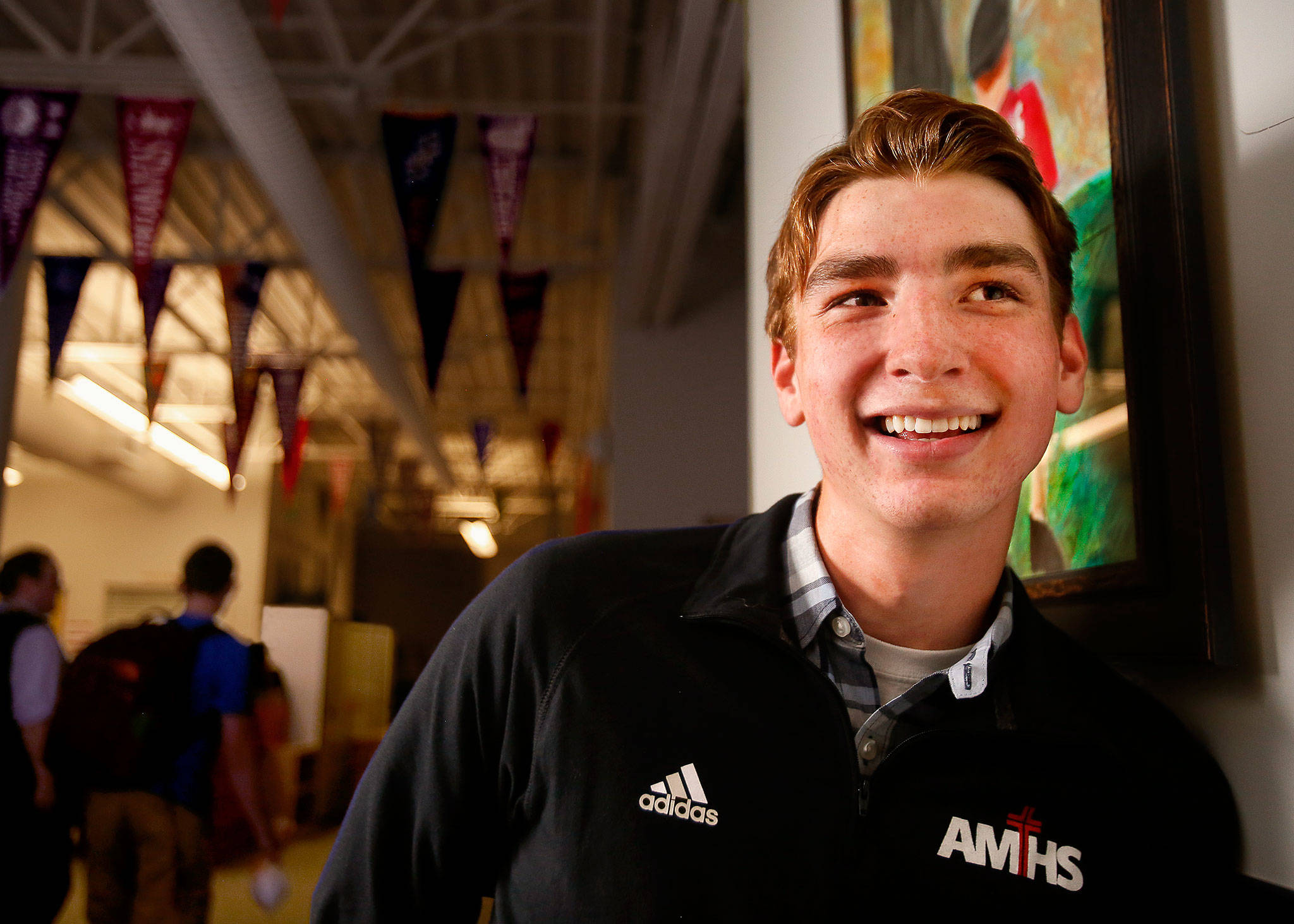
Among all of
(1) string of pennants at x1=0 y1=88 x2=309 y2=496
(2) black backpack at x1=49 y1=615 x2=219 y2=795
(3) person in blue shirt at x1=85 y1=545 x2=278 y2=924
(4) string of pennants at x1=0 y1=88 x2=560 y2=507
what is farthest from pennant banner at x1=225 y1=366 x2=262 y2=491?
(3) person in blue shirt at x1=85 y1=545 x2=278 y2=924

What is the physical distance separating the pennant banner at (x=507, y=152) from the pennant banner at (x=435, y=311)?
23.4 inches

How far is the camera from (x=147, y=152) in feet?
15.6

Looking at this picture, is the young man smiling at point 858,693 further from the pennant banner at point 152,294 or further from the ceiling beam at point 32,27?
the ceiling beam at point 32,27

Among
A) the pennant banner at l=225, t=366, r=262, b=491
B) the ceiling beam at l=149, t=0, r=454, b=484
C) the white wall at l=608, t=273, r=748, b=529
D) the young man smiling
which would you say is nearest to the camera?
the young man smiling

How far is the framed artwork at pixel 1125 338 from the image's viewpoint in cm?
90

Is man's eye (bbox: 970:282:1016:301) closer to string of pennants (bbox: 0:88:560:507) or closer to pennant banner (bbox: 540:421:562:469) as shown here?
string of pennants (bbox: 0:88:560:507)

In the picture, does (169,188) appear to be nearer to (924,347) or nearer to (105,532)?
(924,347)

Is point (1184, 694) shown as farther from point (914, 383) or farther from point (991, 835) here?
point (914, 383)

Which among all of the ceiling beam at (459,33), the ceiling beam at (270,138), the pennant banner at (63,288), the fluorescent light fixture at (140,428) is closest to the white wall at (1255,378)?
the ceiling beam at (270,138)

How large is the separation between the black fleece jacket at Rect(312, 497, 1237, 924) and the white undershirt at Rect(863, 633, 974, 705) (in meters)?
0.06

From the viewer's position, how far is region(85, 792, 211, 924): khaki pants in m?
3.06

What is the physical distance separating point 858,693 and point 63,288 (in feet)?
21.5

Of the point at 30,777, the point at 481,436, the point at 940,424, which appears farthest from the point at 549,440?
the point at 940,424

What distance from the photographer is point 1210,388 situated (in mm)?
903
